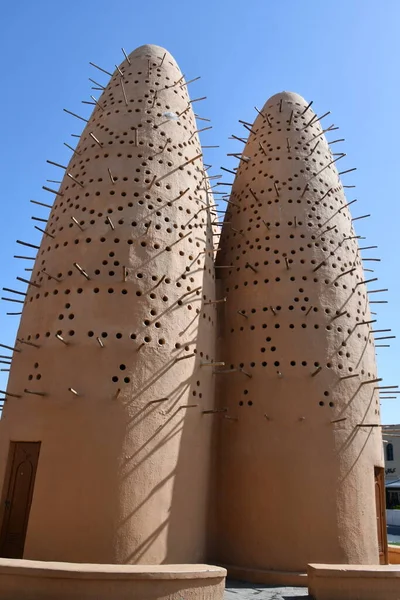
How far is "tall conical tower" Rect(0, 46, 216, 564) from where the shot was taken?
8242 millimetres

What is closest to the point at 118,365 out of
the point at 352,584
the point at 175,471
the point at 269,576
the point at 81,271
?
the point at 81,271

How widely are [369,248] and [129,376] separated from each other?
7.43 meters

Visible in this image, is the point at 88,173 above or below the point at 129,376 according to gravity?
above

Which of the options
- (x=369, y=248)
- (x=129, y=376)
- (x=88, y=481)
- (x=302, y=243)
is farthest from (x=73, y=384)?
(x=369, y=248)

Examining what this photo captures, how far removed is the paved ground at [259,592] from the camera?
7.99m

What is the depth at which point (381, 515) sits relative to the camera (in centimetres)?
1065

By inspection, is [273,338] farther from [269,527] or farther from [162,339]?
[269,527]

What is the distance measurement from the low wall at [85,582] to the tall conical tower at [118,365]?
62.7 inches

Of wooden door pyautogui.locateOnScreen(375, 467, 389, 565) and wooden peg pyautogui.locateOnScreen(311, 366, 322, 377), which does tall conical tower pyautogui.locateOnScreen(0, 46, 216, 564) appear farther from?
wooden door pyautogui.locateOnScreen(375, 467, 389, 565)

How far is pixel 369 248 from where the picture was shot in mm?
13344

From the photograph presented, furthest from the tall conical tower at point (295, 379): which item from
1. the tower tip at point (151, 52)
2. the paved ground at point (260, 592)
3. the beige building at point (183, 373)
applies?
the tower tip at point (151, 52)

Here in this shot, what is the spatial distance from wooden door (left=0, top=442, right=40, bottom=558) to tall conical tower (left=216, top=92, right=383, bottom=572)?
3555 mm

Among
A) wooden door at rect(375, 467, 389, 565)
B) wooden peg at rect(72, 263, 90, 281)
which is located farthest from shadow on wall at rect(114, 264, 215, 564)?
wooden door at rect(375, 467, 389, 565)

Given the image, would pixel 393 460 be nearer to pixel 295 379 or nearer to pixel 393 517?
pixel 393 517
